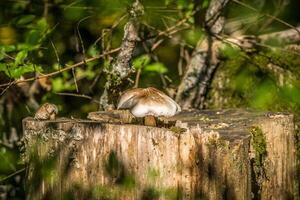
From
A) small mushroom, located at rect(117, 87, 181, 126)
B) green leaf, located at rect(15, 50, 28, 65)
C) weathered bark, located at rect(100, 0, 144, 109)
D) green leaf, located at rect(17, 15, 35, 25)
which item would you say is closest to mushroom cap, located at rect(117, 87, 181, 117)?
small mushroom, located at rect(117, 87, 181, 126)

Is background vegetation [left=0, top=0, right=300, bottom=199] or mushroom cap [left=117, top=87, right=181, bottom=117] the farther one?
background vegetation [left=0, top=0, right=300, bottom=199]

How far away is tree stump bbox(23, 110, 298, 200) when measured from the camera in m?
2.89

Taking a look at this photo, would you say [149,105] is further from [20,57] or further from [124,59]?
[20,57]

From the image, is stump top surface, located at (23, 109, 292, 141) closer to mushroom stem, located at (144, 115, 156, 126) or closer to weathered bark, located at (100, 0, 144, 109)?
mushroom stem, located at (144, 115, 156, 126)

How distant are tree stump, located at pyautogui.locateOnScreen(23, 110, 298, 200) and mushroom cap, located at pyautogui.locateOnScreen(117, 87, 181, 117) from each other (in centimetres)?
7

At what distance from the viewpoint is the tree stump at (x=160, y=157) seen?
2.89 m

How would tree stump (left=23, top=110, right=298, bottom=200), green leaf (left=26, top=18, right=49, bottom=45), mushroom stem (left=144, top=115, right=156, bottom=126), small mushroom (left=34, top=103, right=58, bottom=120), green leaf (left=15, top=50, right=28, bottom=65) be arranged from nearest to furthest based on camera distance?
tree stump (left=23, top=110, right=298, bottom=200), mushroom stem (left=144, top=115, right=156, bottom=126), small mushroom (left=34, top=103, right=58, bottom=120), green leaf (left=15, top=50, right=28, bottom=65), green leaf (left=26, top=18, right=49, bottom=45)

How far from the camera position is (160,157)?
2926mm

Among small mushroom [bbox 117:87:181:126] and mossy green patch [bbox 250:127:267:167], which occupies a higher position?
small mushroom [bbox 117:87:181:126]

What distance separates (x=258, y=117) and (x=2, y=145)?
254cm

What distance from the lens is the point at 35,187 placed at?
3.36 m

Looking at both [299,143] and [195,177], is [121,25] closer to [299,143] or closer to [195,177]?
[299,143]

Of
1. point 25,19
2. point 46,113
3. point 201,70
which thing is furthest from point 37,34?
point 201,70

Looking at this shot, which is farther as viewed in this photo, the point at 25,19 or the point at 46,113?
the point at 25,19
